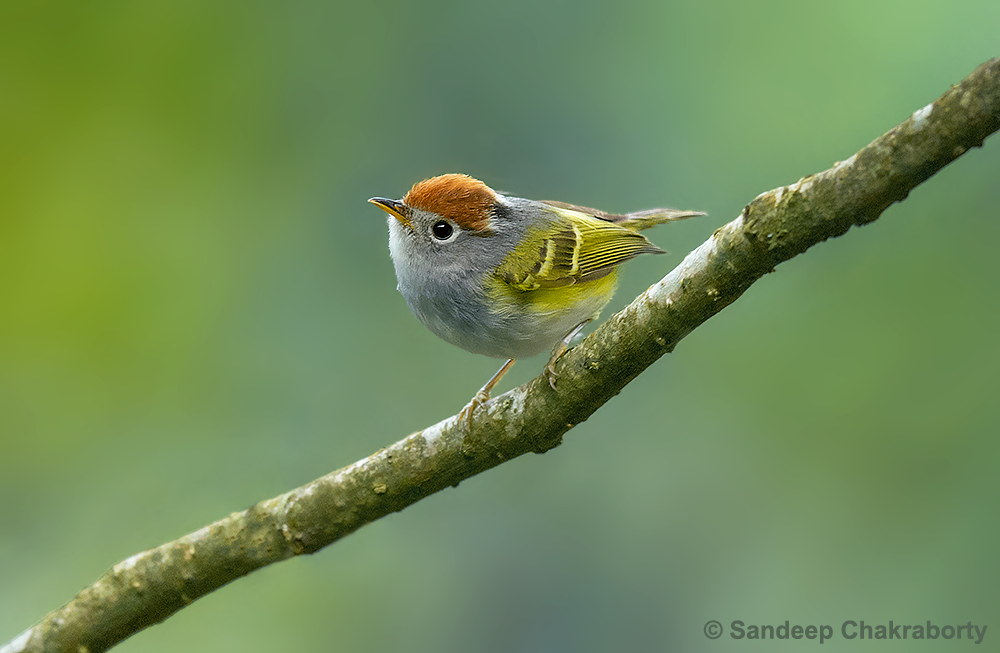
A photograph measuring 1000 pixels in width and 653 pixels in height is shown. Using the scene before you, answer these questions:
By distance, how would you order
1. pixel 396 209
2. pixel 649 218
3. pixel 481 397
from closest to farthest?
pixel 481 397
pixel 396 209
pixel 649 218

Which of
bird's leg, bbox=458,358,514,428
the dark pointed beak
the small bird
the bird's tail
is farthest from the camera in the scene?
the bird's tail

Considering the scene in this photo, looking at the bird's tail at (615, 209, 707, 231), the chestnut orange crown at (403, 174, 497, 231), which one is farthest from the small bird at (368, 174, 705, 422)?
the bird's tail at (615, 209, 707, 231)

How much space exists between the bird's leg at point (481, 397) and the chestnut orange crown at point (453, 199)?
77 cm

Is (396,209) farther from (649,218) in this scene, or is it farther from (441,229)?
(649,218)

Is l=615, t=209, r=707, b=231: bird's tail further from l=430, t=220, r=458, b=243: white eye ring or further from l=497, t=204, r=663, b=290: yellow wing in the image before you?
l=430, t=220, r=458, b=243: white eye ring

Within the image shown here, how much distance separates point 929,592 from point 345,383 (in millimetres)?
3049

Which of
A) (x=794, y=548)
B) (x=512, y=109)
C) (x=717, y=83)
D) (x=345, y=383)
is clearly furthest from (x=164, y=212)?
(x=794, y=548)

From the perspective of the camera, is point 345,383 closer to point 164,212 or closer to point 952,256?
point 164,212

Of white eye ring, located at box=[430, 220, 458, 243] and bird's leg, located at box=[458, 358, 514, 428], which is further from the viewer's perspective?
white eye ring, located at box=[430, 220, 458, 243]

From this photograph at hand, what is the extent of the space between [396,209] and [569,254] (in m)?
0.87

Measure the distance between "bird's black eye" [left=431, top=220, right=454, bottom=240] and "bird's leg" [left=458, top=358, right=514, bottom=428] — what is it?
0.76m

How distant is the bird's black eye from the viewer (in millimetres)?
4048

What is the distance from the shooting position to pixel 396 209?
13.2ft

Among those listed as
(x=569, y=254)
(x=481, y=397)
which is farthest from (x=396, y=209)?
(x=481, y=397)
